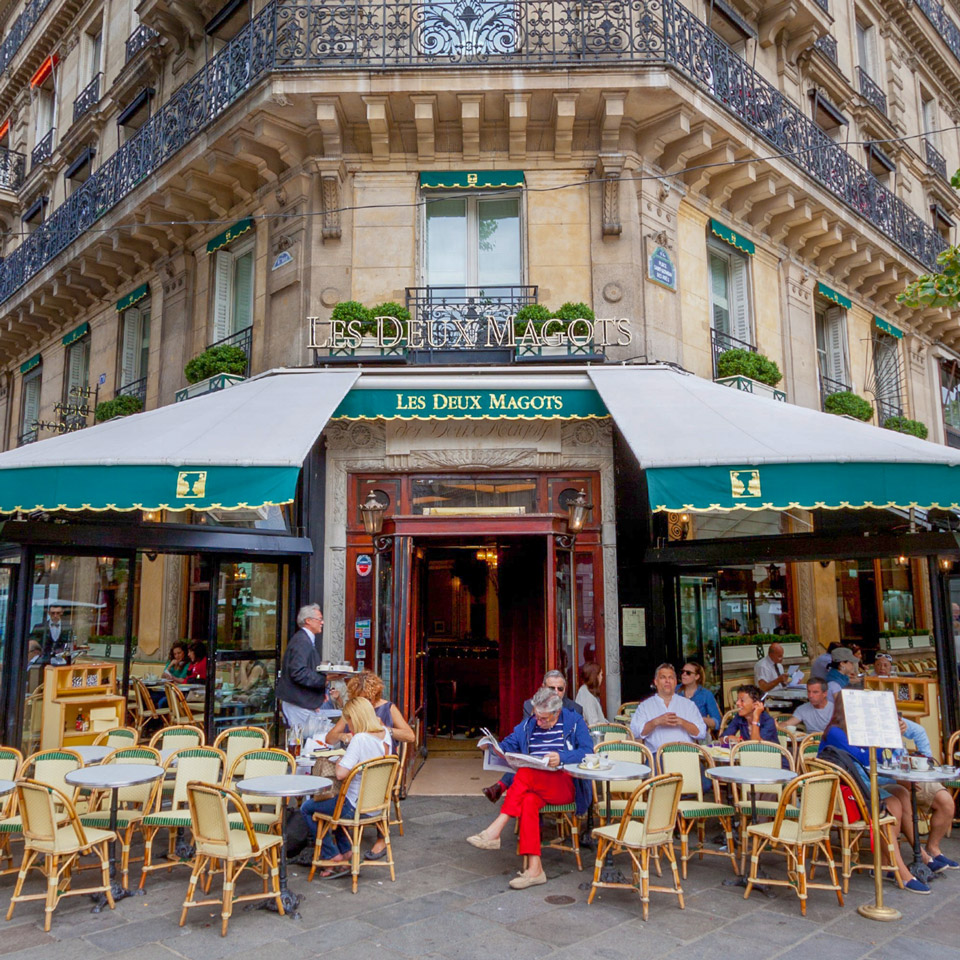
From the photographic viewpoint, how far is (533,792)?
5.79m

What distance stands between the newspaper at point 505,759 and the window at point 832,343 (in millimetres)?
8991

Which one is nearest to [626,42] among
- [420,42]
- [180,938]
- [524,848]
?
[420,42]

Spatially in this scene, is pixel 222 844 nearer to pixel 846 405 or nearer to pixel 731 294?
pixel 731 294

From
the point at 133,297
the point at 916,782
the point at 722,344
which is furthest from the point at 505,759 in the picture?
the point at 133,297

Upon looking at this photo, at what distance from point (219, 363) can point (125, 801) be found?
219 inches

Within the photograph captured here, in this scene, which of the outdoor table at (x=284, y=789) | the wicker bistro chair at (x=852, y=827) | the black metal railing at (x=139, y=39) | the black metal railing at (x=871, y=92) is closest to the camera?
the outdoor table at (x=284, y=789)

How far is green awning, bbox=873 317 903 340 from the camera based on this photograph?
13905 millimetres

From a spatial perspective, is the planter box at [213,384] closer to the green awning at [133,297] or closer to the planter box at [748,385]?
the green awning at [133,297]

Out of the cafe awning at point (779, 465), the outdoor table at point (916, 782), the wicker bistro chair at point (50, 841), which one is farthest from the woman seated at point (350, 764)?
the outdoor table at point (916, 782)

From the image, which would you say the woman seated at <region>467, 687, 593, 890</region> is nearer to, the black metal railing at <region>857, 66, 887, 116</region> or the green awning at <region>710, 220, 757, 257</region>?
the green awning at <region>710, 220, 757, 257</region>

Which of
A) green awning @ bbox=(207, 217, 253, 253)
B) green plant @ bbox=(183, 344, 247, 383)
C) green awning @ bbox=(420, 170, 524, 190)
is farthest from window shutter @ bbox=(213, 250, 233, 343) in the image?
green awning @ bbox=(420, 170, 524, 190)

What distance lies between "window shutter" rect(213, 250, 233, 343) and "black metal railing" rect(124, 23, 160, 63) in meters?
4.29

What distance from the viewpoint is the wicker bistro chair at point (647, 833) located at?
500 cm

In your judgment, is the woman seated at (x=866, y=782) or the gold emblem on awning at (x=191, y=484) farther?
the gold emblem on awning at (x=191, y=484)
